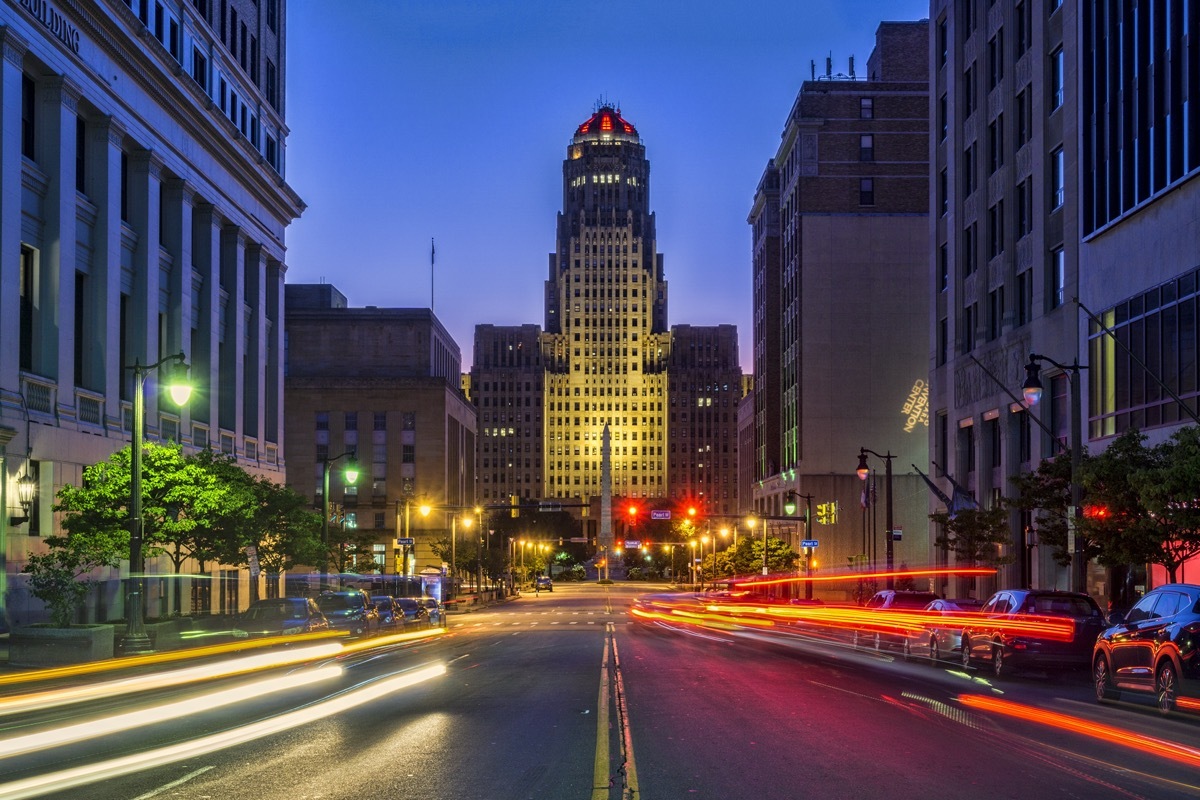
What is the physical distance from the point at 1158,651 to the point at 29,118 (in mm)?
36775

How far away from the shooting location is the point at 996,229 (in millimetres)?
59969

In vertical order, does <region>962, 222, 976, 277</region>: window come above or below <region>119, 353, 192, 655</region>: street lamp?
above

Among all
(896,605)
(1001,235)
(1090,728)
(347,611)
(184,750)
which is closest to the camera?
(184,750)

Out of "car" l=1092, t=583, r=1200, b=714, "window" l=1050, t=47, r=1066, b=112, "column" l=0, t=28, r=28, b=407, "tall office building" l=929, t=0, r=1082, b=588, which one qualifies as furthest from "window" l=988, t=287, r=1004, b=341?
"column" l=0, t=28, r=28, b=407

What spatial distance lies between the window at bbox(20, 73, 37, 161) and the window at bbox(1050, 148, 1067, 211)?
36.5 metres

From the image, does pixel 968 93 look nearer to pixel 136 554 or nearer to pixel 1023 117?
pixel 1023 117

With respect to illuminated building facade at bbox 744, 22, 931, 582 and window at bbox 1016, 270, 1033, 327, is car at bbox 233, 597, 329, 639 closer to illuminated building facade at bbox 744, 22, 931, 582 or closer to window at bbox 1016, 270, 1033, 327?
window at bbox 1016, 270, 1033, 327

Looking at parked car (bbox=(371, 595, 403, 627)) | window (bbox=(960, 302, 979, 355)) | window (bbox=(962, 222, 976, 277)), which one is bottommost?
parked car (bbox=(371, 595, 403, 627))

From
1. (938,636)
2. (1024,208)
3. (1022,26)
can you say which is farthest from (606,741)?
(1022,26)

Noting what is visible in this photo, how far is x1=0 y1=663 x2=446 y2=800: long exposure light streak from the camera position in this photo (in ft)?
40.8

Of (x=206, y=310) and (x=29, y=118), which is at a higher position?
(x=29, y=118)

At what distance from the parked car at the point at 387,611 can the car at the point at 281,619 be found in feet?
26.5

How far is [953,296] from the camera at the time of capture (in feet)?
215

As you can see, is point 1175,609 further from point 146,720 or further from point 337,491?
point 337,491
